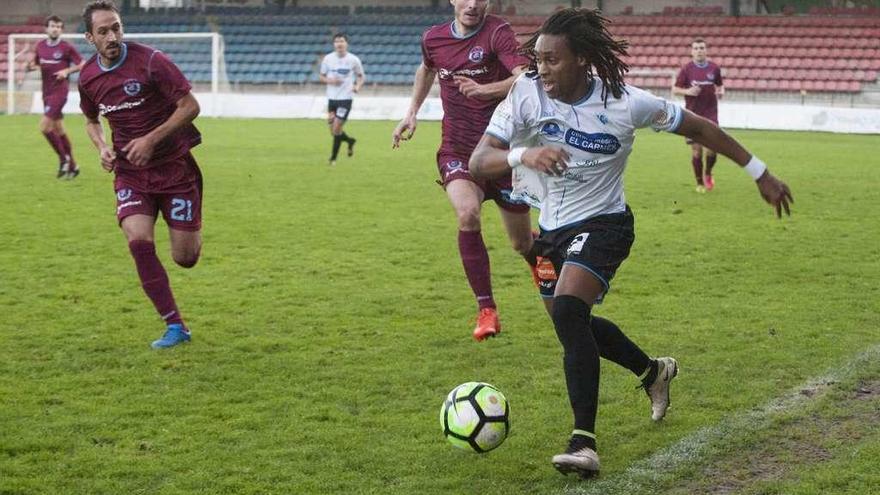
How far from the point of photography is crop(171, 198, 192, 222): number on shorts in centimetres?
749

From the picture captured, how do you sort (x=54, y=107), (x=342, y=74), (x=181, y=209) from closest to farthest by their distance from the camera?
(x=181, y=209), (x=54, y=107), (x=342, y=74)

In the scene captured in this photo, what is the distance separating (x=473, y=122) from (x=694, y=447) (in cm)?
339

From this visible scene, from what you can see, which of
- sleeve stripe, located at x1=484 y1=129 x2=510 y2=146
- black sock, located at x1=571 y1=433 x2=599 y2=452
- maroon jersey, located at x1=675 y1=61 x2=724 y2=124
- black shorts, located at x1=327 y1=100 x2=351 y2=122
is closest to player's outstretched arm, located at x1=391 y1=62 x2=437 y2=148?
sleeve stripe, located at x1=484 y1=129 x2=510 y2=146

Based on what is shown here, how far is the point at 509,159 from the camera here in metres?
4.91

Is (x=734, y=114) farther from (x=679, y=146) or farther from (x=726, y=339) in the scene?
(x=726, y=339)

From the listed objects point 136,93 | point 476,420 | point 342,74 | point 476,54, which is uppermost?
point 476,54

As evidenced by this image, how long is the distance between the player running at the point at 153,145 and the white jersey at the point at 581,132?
2654 mm

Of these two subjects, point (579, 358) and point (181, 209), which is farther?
point (181, 209)

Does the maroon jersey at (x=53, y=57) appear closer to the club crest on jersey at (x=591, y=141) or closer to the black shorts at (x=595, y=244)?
the black shorts at (x=595, y=244)

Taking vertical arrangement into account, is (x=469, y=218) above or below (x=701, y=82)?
above

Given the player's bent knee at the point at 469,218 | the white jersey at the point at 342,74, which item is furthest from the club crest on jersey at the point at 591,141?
the white jersey at the point at 342,74

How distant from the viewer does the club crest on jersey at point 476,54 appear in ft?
26.2

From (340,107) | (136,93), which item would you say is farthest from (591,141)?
(340,107)

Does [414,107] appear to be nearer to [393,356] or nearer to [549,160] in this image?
[393,356]
